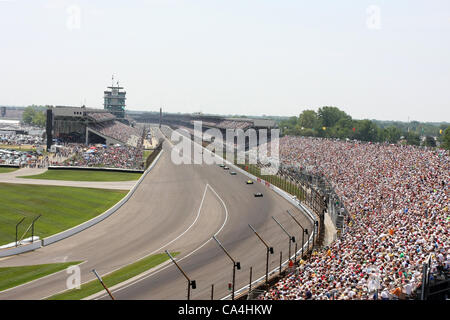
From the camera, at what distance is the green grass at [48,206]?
3763 cm

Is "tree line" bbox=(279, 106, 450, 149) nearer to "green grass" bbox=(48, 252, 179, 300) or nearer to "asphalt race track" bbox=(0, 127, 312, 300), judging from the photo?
"asphalt race track" bbox=(0, 127, 312, 300)

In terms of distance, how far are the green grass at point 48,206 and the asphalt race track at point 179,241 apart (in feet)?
8.17

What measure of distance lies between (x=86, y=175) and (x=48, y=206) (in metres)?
21.3

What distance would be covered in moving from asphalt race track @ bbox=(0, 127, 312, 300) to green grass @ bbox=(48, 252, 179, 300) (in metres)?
0.73

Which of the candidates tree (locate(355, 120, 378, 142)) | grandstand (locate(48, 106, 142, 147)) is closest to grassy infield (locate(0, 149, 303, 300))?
grandstand (locate(48, 106, 142, 147))

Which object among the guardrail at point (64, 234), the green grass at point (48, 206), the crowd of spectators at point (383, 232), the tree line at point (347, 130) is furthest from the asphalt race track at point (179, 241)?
the tree line at point (347, 130)

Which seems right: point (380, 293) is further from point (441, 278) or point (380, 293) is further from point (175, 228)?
point (175, 228)

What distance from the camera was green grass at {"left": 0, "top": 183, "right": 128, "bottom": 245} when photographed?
3763cm

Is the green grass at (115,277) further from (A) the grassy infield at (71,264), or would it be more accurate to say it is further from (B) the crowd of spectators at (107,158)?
(B) the crowd of spectators at (107,158)

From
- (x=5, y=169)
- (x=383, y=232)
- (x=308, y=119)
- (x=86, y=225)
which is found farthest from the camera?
(x=308, y=119)

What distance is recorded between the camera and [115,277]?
2731 centimetres

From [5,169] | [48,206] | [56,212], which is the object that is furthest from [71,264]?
[5,169]

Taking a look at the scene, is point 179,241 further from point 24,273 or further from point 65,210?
point 65,210
